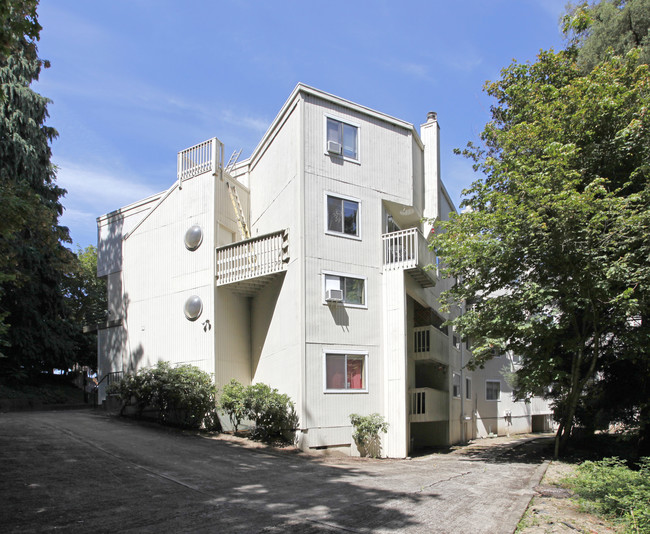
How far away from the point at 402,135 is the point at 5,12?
13.7 metres

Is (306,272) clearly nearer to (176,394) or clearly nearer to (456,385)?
(176,394)

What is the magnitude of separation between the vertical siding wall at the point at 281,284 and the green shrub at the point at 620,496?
765cm

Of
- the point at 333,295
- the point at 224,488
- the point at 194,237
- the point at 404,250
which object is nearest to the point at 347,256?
the point at 333,295

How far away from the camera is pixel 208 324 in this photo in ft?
53.8

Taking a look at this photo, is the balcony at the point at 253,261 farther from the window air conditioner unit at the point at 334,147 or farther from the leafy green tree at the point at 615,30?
the leafy green tree at the point at 615,30

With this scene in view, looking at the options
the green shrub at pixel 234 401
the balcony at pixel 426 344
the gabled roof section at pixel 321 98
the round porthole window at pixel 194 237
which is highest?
the gabled roof section at pixel 321 98

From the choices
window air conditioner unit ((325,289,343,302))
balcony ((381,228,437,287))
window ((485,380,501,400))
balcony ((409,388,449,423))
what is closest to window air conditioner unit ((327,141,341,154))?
balcony ((381,228,437,287))

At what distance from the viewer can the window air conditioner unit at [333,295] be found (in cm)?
1520

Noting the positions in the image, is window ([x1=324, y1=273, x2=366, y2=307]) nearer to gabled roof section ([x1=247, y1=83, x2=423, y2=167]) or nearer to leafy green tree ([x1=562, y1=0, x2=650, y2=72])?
gabled roof section ([x1=247, y1=83, x2=423, y2=167])

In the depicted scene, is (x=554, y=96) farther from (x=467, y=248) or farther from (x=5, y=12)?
(x=5, y=12)

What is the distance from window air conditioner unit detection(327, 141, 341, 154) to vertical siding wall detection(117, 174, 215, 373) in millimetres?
4014

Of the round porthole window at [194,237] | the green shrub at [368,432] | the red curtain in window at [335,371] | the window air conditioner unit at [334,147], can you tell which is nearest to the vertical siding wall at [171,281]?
the round porthole window at [194,237]

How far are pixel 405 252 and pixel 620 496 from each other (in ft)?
31.3

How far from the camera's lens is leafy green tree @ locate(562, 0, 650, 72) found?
57.1ft
